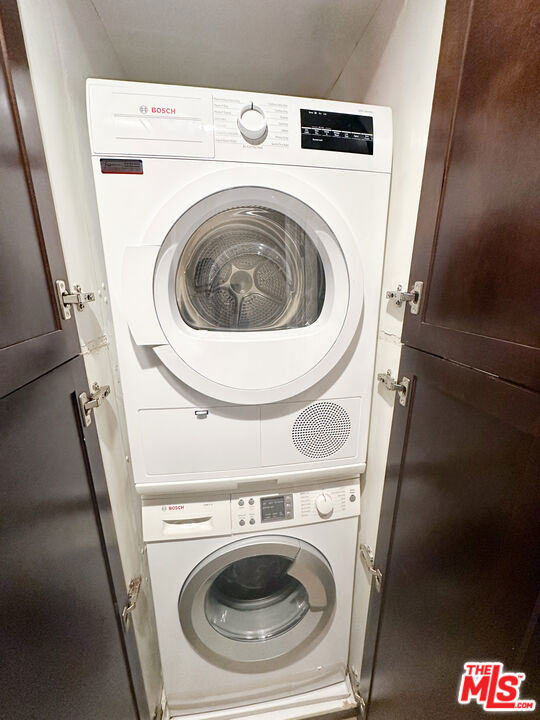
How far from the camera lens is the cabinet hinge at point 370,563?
0.92 metres

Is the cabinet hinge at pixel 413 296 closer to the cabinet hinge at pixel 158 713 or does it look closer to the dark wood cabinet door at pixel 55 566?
the dark wood cabinet door at pixel 55 566

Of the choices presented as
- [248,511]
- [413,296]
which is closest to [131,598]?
[248,511]

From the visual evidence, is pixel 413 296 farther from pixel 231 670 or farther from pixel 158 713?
pixel 158 713

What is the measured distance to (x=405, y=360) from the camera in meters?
0.76

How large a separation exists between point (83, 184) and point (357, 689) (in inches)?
76.9

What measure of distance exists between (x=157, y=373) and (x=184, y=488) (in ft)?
1.17

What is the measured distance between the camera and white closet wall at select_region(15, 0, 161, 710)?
2.03 feet

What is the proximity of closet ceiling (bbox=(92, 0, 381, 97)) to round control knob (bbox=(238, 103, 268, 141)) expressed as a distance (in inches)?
14.4

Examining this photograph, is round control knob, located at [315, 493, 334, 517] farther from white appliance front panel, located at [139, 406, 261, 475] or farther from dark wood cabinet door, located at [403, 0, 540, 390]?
dark wood cabinet door, located at [403, 0, 540, 390]

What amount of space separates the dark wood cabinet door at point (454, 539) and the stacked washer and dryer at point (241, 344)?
0.63ft

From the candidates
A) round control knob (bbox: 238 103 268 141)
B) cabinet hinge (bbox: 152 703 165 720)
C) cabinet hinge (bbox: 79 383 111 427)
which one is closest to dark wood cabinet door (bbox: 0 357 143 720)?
cabinet hinge (bbox: 79 383 111 427)

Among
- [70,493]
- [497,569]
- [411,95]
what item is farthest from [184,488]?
[411,95]

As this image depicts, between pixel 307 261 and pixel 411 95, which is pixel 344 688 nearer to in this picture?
pixel 307 261

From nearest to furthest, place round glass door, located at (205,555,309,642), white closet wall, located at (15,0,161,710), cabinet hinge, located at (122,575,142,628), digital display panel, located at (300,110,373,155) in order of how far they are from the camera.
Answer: white closet wall, located at (15,0,161,710)
digital display panel, located at (300,110,373,155)
cabinet hinge, located at (122,575,142,628)
round glass door, located at (205,555,309,642)
